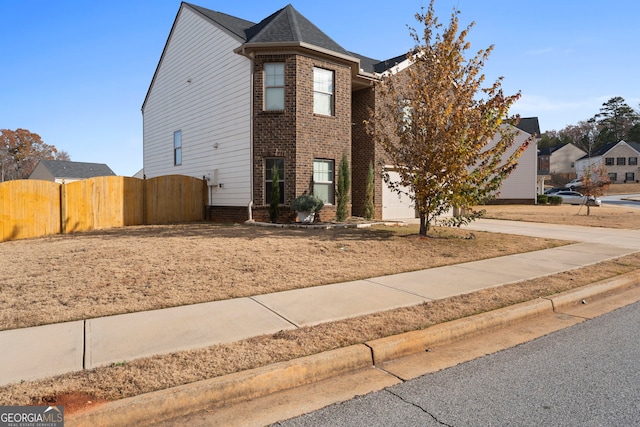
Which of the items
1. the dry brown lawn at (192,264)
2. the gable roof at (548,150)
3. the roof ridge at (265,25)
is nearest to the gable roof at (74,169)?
the roof ridge at (265,25)

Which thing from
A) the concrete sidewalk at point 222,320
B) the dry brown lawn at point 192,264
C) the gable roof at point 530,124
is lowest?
the concrete sidewalk at point 222,320

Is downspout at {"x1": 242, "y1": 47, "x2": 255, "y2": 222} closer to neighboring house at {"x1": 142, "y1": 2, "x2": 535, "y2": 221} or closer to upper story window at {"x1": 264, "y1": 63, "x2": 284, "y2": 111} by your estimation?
neighboring house at {"x1": 142, "y1": 2, "x2": 535, "y2": 221}

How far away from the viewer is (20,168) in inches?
2758

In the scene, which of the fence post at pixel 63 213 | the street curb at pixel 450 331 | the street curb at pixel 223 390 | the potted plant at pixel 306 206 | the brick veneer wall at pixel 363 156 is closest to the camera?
the street curb at pixel 223 390

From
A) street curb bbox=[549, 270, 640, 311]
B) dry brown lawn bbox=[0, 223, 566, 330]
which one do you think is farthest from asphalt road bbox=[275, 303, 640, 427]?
dry brown lawn bbox=[0, 223, 566, 330]

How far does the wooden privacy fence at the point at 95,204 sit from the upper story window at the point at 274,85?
5.01 meters

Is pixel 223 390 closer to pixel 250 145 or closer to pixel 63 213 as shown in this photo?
pixel 250 145

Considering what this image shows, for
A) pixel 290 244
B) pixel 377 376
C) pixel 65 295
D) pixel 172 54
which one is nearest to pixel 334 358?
pixel 377 376

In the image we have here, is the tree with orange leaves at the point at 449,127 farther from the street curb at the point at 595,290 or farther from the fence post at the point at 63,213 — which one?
the fence post at the point at 63,213

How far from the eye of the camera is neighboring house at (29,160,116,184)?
48.6 metres

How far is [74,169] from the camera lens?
5172 cm

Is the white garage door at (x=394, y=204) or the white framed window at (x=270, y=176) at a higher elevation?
the white framed window at (x=270, y=176)

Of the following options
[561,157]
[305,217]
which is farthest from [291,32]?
[561,157]

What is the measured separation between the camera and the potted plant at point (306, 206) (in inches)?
514
